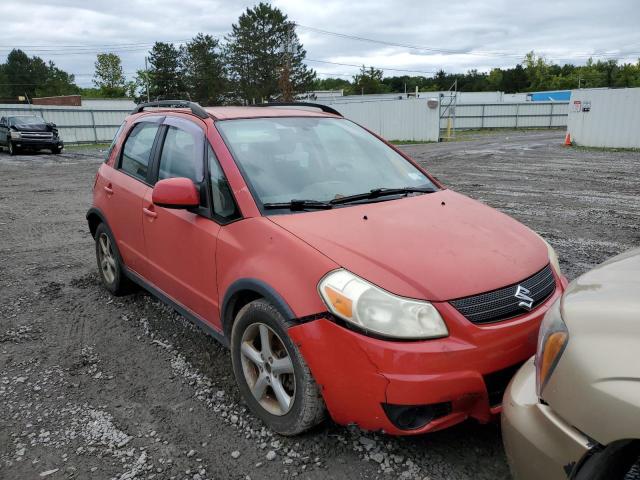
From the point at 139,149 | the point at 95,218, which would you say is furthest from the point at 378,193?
the point at 95,218

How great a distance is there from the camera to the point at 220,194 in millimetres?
3068

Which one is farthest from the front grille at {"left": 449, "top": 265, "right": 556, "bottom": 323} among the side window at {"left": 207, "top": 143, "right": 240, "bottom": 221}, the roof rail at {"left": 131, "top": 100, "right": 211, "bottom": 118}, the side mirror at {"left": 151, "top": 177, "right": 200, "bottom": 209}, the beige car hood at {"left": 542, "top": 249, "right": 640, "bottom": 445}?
the roof rail at {"left": 131, "top": 100, "right": 211, "bottom": 118}

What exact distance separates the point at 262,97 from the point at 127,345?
189 ft

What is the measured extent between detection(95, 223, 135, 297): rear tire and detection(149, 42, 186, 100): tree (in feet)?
226

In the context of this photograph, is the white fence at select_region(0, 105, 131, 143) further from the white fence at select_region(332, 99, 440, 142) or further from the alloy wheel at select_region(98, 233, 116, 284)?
the alloy wheel at select_region(98, 233, 116, 284)

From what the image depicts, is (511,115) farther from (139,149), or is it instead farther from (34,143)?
(139,149)

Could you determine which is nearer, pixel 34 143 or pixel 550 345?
pixel 550 345

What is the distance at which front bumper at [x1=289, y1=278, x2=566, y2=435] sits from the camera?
2.14 meters

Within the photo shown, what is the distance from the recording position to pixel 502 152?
18.1 meters

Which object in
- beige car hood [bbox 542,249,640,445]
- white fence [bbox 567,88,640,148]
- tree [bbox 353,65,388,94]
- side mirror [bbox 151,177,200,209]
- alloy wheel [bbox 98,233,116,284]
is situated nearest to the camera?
beige car hood [bbox 542,249,640,445]

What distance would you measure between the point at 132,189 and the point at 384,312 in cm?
264

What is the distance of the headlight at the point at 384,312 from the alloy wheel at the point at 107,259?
9.90 ft

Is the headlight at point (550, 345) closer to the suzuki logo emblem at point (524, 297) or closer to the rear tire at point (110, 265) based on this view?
the suzuki logo emblem at point (524, 297)

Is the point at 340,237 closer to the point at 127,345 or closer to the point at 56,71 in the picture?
the point at 127,345
